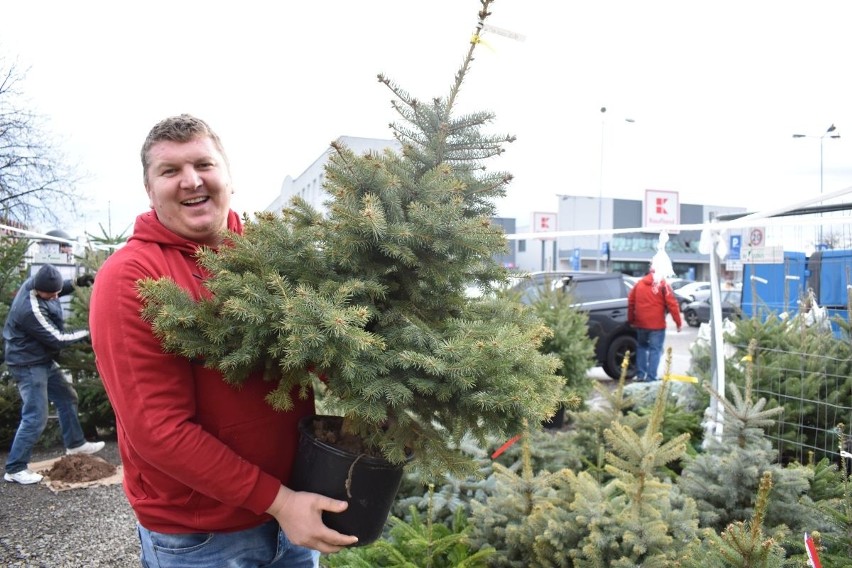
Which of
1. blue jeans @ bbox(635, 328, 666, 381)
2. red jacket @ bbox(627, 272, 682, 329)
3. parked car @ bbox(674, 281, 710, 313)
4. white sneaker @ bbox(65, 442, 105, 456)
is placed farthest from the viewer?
parked car @ bbox(674, 281, 710, 313)

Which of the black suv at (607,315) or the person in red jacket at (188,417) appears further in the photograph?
the black suv at (607,315)

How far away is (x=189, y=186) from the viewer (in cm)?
167

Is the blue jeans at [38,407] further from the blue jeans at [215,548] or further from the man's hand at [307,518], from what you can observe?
the man's hand at [307,518]

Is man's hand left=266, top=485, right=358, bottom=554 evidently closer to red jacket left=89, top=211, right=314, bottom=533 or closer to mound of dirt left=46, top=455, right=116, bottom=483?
red jacket left=89, top=211, right=314, bottom=533

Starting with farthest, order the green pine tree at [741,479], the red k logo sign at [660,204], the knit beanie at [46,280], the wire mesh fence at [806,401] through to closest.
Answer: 1. the red k logo sign at [660,204]
2. the knit beanie at [46,280]
3. the wire mesh fence at [806,401]
4. the green pine tree at [741,479]

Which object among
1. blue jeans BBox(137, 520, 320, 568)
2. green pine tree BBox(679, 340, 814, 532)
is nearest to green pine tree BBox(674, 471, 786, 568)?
green pine tree BBox(679, 340, 814, 532)

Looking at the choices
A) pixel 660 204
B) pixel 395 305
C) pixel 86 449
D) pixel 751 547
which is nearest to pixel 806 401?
pixel 751 547

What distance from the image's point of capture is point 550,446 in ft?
14.0

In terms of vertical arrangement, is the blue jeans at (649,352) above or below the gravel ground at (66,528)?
above

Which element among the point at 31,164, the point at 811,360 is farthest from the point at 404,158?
the point at 31,164

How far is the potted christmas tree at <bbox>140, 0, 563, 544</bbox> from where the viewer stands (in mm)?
1458

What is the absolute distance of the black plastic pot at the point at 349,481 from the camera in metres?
1.61

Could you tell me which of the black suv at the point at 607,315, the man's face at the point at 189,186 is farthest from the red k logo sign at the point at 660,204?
the man's face at the point at 189,186

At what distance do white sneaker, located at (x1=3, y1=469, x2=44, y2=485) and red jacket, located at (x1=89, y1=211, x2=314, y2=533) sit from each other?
4.15 m
